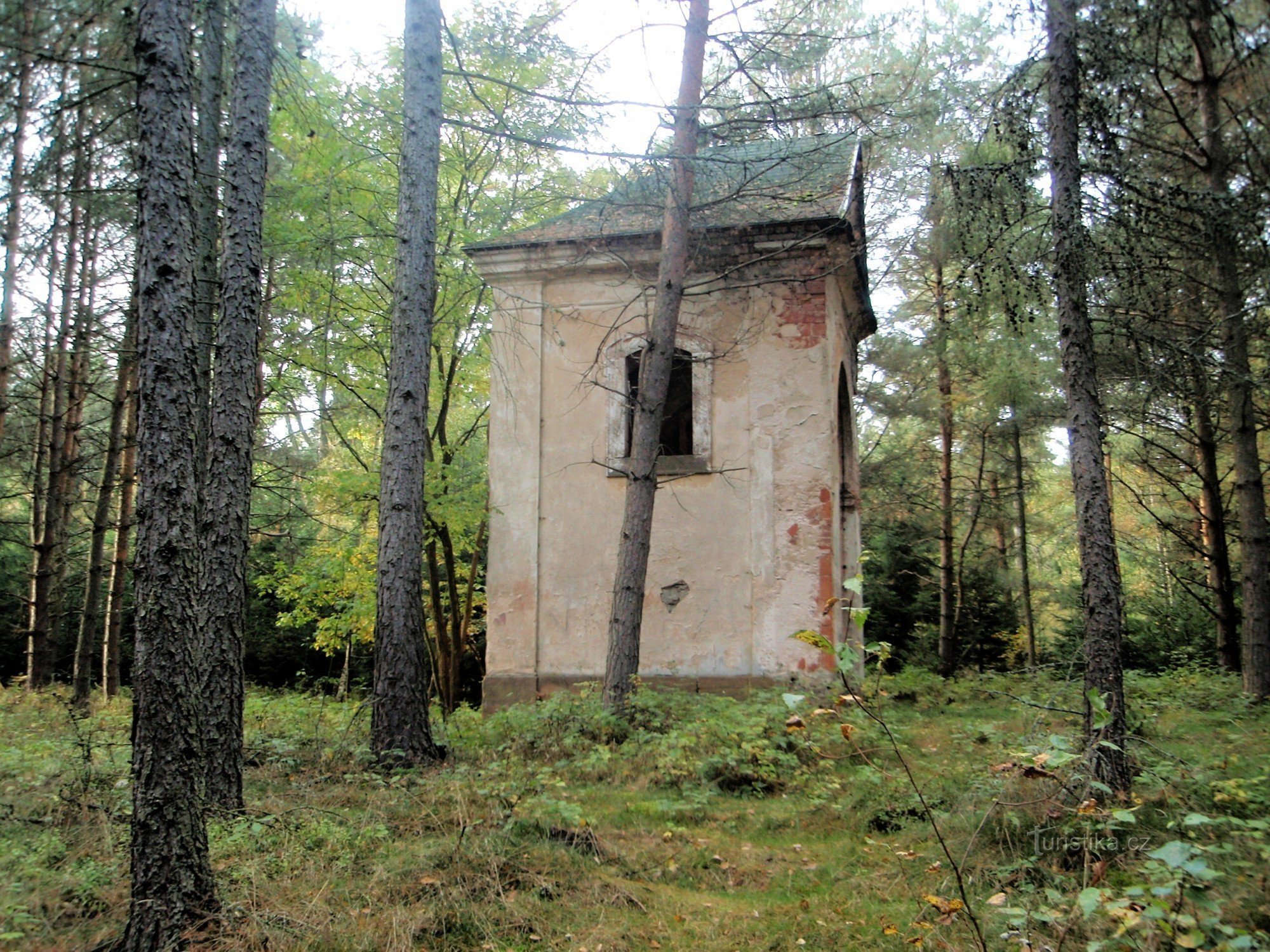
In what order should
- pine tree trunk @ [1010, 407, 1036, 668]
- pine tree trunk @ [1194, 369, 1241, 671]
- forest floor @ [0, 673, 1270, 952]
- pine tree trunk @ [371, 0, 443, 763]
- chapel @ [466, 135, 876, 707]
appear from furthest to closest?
1. pine tree trunk @ [1010, 407, 1036, 668]
2. pine tree trunk @ [1194, 369, 1241, 671]
3. chapel @ [466, 135, 876, 707]
4. pine tree trunk @ [371, 0, 443, 763]
5. forest floor @ [0, 673, 1270, 952]

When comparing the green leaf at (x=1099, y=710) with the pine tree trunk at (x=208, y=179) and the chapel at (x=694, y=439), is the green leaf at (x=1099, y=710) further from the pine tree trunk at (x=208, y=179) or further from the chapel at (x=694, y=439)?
the chapel at (x=694, y=439)

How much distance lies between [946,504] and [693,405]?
7472 millimetres

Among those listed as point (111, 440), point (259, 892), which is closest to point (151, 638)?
point (259, 892)

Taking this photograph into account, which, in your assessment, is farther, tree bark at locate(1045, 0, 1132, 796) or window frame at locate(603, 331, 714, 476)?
window frame at locate(603, 331, 714, 476)

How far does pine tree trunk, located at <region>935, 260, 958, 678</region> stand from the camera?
16.5m

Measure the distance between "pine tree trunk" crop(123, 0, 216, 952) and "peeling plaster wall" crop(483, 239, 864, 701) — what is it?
700cm

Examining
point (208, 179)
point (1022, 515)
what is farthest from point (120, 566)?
point (1022, 515)

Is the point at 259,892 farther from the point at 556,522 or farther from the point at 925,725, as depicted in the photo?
the point at 925,725

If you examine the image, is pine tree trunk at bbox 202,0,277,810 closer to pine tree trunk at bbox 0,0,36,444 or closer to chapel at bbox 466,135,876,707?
pine tree trunk at bbox 0,0,36,444

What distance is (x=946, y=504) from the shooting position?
1653 centimetres

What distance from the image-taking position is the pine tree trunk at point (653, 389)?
30.0 ft

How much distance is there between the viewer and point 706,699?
30.5ft

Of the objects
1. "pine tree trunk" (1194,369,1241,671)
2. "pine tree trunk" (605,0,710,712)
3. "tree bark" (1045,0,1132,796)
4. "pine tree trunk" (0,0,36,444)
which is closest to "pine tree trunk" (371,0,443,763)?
"pine tree trunk" (605,0,710,712)

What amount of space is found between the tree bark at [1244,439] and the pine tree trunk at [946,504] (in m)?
6.01
